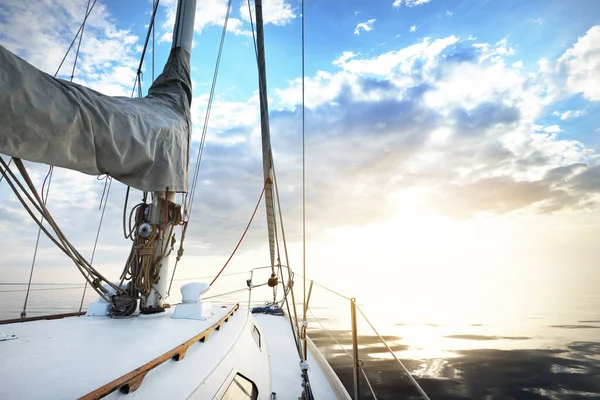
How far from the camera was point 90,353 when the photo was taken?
7.18 feet

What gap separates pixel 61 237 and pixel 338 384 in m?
4.19

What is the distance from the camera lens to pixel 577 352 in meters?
9.55

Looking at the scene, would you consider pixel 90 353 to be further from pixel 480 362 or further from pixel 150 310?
pixel 480 362

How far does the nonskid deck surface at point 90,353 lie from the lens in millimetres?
1598

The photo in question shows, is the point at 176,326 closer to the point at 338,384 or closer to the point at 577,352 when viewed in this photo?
the point at 338,384

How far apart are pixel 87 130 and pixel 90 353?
5.80 ft

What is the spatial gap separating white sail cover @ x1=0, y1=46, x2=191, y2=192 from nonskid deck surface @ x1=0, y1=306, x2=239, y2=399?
1424mm

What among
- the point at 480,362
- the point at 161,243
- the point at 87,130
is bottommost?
the point at 480,362

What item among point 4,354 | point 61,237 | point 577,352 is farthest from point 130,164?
point 577,352

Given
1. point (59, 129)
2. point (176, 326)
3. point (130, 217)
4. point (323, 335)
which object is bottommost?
point (323, 335)

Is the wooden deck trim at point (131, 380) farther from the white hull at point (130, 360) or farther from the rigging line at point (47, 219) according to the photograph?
the rigging line at point (47, 219)

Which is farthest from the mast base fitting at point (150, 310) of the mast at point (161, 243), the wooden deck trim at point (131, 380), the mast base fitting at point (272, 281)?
the mast base fitting at point (272, 281)

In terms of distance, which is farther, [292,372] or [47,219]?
[292,372]

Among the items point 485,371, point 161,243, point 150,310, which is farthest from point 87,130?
point 485,371
